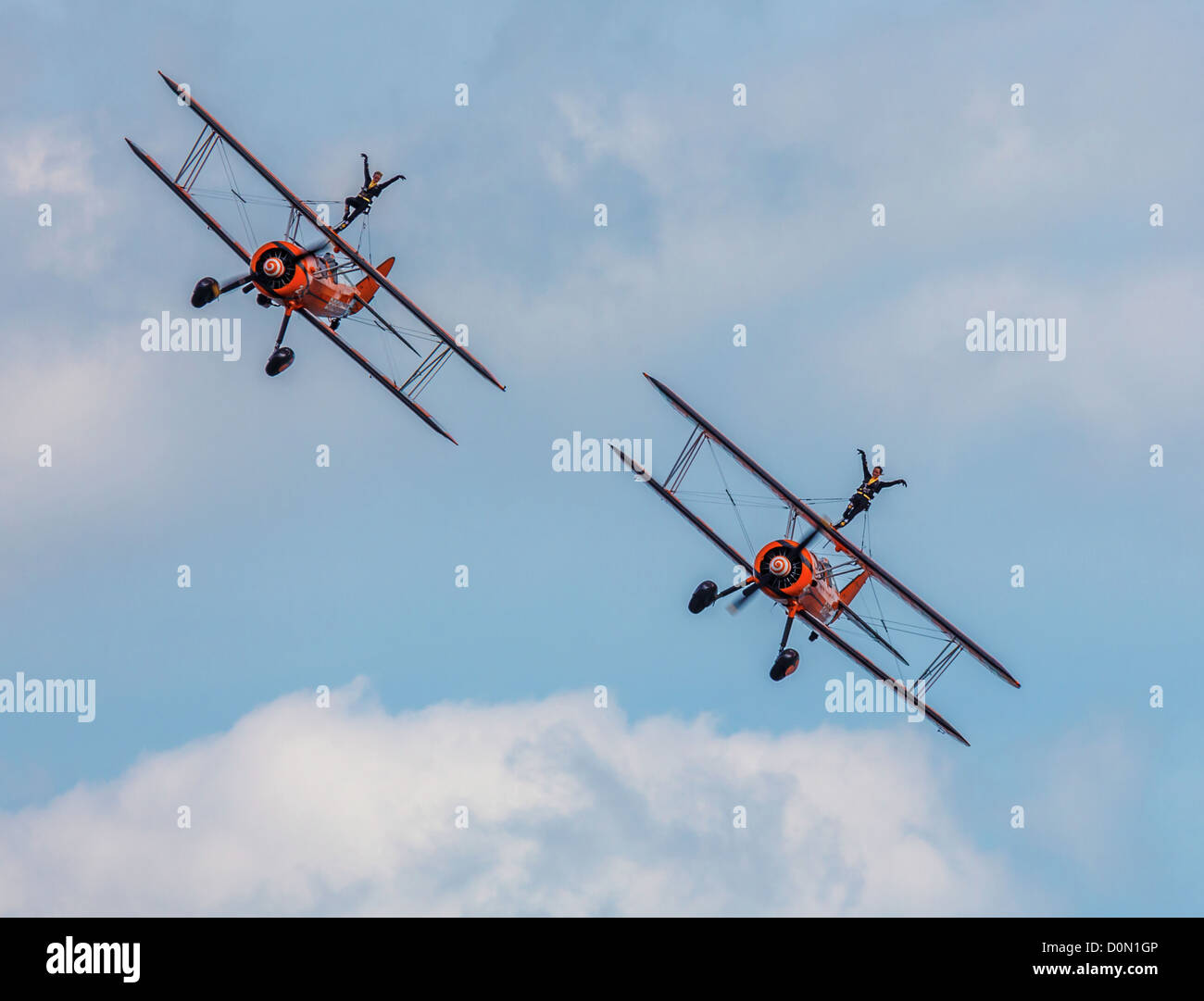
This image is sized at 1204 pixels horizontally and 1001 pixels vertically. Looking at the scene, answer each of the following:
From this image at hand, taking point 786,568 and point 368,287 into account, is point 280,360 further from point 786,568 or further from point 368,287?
point 786,568

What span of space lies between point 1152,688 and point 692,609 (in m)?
24.1

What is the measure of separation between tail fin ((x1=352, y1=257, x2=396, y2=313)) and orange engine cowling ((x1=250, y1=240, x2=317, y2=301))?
14.0ft

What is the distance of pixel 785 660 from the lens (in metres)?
98.7

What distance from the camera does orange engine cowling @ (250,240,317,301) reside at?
101m

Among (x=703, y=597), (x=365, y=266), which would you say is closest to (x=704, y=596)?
(x=703, y=597)

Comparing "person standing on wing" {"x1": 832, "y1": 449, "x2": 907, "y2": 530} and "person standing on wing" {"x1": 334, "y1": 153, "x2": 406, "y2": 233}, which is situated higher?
"person standing on wing" {"x1": 334, "y1": 153, "x2": 406, "y2": 233}

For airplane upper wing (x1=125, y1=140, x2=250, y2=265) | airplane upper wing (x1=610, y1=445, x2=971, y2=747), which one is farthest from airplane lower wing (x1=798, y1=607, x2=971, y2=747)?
airplane upper wing (x1=125, y1=140, x2=250, y2=265)

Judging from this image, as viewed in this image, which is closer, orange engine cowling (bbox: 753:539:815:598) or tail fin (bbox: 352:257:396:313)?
orange engine cowling (bbox: 753:539:815:598)

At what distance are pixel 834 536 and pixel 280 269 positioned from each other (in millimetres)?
26058

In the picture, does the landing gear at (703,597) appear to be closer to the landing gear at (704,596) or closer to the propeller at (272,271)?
the landing gear at (704,596)

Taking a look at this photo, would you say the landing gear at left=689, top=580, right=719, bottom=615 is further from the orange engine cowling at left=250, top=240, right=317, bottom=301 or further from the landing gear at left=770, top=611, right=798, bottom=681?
the orange engine cowling at left=250, top=240, right=317, bottom=301
